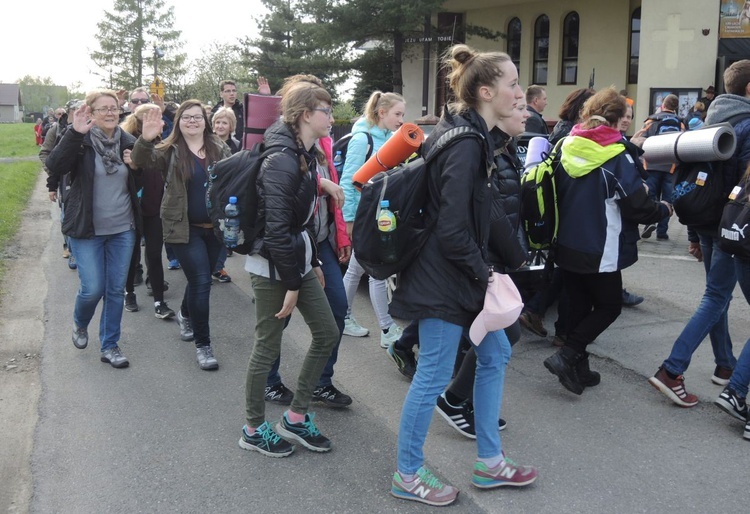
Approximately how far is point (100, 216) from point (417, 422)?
331 cm

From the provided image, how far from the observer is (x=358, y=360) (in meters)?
5.81

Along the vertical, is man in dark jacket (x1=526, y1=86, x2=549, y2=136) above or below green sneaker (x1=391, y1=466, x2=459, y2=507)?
above

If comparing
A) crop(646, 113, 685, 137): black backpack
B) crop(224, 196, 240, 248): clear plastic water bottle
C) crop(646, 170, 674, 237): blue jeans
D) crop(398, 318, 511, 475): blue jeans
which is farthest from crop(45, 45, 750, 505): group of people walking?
crop(646, 170, 674, 237): blue jeans

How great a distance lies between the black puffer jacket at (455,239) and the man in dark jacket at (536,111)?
3.98 meters

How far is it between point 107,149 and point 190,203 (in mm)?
763

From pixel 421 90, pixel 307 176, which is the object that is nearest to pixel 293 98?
pixel 307 176

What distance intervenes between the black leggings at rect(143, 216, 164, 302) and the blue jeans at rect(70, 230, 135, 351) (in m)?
1.27

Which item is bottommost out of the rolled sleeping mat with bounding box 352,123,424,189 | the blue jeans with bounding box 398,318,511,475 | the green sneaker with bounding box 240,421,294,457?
the green sneaker with bounding box 240,421,294,457

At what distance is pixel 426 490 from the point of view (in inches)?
140

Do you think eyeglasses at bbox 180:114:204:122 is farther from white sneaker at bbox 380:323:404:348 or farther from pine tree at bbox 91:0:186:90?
pine tree at bbox 91:0:186:90

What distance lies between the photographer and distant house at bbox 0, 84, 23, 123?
14450 centimetres

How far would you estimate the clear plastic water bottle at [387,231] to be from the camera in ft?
11.1

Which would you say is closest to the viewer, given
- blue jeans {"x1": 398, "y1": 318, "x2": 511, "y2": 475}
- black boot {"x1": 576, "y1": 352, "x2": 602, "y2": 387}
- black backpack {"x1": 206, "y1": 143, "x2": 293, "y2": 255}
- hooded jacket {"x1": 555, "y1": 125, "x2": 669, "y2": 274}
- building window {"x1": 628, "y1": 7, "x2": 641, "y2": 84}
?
blue jeans {"x1": 398, "y1": 318, "x2": 511, "y2": 475}

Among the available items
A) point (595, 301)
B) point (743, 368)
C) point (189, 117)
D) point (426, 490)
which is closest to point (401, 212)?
point (426, 490)
